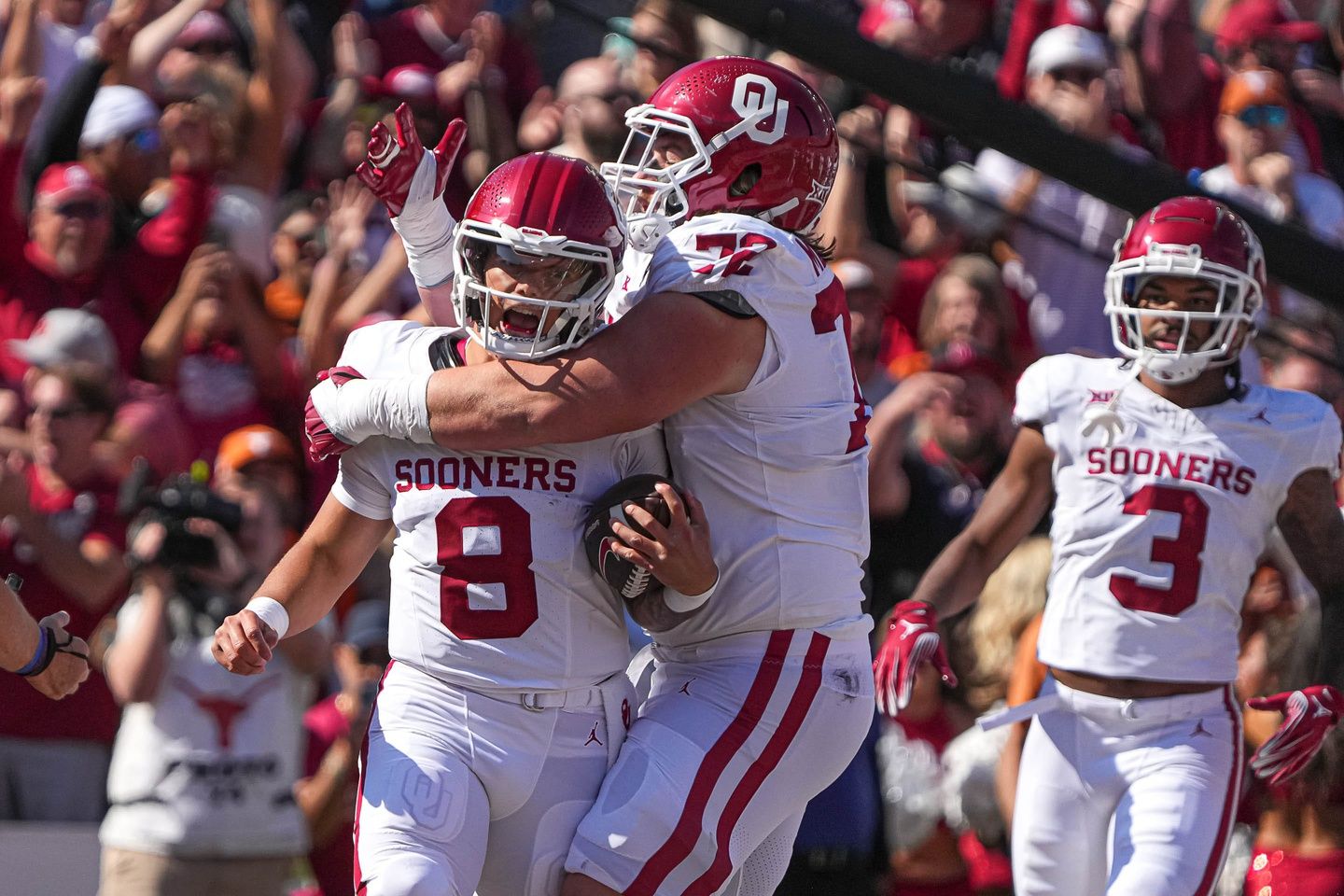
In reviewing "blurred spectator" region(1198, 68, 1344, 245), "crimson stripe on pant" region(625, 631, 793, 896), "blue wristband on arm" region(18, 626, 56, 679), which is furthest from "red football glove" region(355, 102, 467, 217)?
"blurred spectator" region(1198, 68, 1344, 245)

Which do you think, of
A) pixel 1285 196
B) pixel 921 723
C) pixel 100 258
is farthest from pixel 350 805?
pixel 1285 196

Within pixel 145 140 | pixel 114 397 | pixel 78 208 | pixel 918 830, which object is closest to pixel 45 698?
pixel 114 397

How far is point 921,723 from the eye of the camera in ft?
20.4

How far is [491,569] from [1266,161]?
4857 mm

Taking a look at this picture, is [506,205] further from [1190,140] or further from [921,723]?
[1190,140]

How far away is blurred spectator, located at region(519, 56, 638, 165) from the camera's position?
7.19 m

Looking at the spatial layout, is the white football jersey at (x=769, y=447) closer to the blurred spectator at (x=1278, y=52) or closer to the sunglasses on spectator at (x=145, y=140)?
the sunglasses on spectator at (x=145, y=140)

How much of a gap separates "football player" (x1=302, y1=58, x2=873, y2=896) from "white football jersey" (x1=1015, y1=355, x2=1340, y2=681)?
123 centimetres

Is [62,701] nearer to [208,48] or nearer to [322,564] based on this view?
[322,564]

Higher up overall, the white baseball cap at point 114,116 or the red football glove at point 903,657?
the red football glove at point 903,657

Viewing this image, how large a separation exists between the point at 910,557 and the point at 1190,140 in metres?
2.47

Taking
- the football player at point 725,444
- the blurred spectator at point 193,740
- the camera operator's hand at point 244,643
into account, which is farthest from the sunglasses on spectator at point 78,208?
the camera operator's hand at point 244,643

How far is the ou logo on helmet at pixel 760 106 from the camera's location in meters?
4.03

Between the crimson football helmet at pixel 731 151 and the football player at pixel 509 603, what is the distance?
369 millimetres
